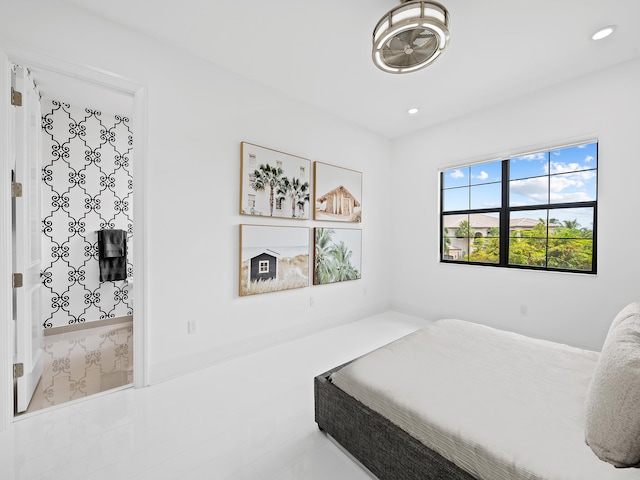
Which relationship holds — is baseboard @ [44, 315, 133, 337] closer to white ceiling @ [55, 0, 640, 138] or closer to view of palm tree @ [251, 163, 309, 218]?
view of palm tree @ [251, 163, 309, 218]

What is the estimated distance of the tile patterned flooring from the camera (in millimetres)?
2164

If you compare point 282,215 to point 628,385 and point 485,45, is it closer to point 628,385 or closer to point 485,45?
point 485,45

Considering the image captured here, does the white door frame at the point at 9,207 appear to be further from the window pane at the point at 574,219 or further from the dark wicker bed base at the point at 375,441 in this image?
the window pane at the point at 574,219

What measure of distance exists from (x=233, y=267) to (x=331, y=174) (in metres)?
1.75

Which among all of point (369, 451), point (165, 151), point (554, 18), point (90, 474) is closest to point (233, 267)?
point (165, 151)

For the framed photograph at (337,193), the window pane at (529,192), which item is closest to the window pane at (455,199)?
the window pane at (529,192)

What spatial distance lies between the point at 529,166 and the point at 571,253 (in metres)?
1.08

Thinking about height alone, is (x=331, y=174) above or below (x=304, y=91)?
below

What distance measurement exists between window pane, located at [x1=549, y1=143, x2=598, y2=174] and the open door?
4.81m

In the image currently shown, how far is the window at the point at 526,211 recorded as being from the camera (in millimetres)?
2957

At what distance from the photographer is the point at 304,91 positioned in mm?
3119

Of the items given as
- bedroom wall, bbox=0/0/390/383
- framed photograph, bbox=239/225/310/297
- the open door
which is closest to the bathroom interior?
the open door

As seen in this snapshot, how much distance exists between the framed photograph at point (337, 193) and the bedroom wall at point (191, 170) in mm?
356

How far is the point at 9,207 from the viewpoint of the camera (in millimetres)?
1780
